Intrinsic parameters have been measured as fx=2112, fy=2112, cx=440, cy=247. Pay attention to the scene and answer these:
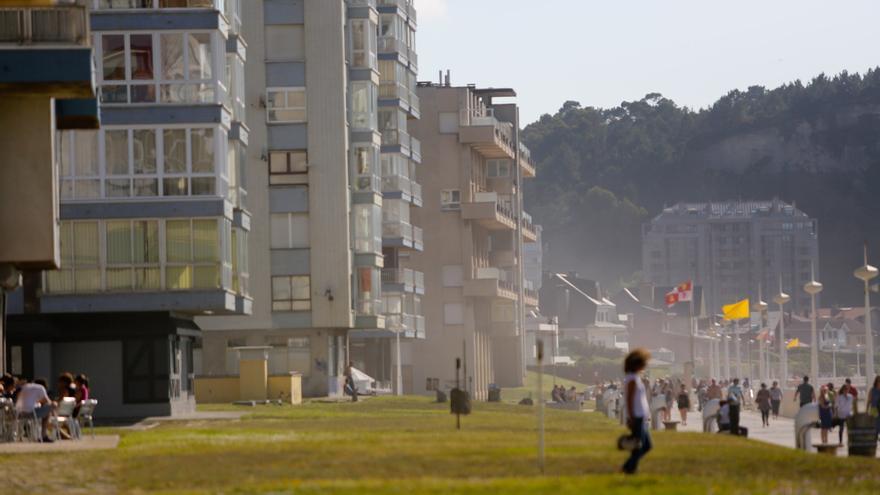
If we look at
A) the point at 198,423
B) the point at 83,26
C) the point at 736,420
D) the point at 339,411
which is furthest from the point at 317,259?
the point at 83,26

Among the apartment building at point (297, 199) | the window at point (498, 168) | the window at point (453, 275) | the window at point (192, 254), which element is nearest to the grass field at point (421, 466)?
the window at point (192, 254)

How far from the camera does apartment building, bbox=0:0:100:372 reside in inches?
1393

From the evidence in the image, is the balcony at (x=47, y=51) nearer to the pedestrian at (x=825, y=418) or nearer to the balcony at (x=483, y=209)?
the pedestrian at (x=825, y=418)

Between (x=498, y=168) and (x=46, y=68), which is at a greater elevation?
(x=498, y=168)

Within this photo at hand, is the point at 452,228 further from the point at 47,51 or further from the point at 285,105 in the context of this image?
the point at 47,51

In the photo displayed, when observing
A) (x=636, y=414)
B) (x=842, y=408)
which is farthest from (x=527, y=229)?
(x=636, y=414)

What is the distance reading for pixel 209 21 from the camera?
183ft

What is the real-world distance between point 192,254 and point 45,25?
66.8ft

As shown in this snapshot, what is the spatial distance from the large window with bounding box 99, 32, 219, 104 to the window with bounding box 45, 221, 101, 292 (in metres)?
3.51

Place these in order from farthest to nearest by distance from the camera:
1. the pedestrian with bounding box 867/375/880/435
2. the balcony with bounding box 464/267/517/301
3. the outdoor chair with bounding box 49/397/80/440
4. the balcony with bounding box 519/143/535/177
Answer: the balcony with bounding box 519/143/535/177 < the balcony with bounding box 464/267/517/301 < the pedestrian with bounding box 867/375/880/435 < the outdoor chair with bounding box 49/397/80/440

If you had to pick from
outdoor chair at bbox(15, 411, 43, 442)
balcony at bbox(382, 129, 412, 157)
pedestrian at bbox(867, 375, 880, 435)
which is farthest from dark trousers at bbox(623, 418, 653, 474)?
balcony at bbox(382, 129, 412, 157)

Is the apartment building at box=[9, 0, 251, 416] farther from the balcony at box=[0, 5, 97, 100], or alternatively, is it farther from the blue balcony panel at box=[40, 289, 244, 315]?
the balcony at box=[0, 5, 97, 100]

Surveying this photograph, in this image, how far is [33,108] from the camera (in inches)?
1457

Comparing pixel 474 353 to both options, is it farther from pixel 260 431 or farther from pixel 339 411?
pixel 260 431
